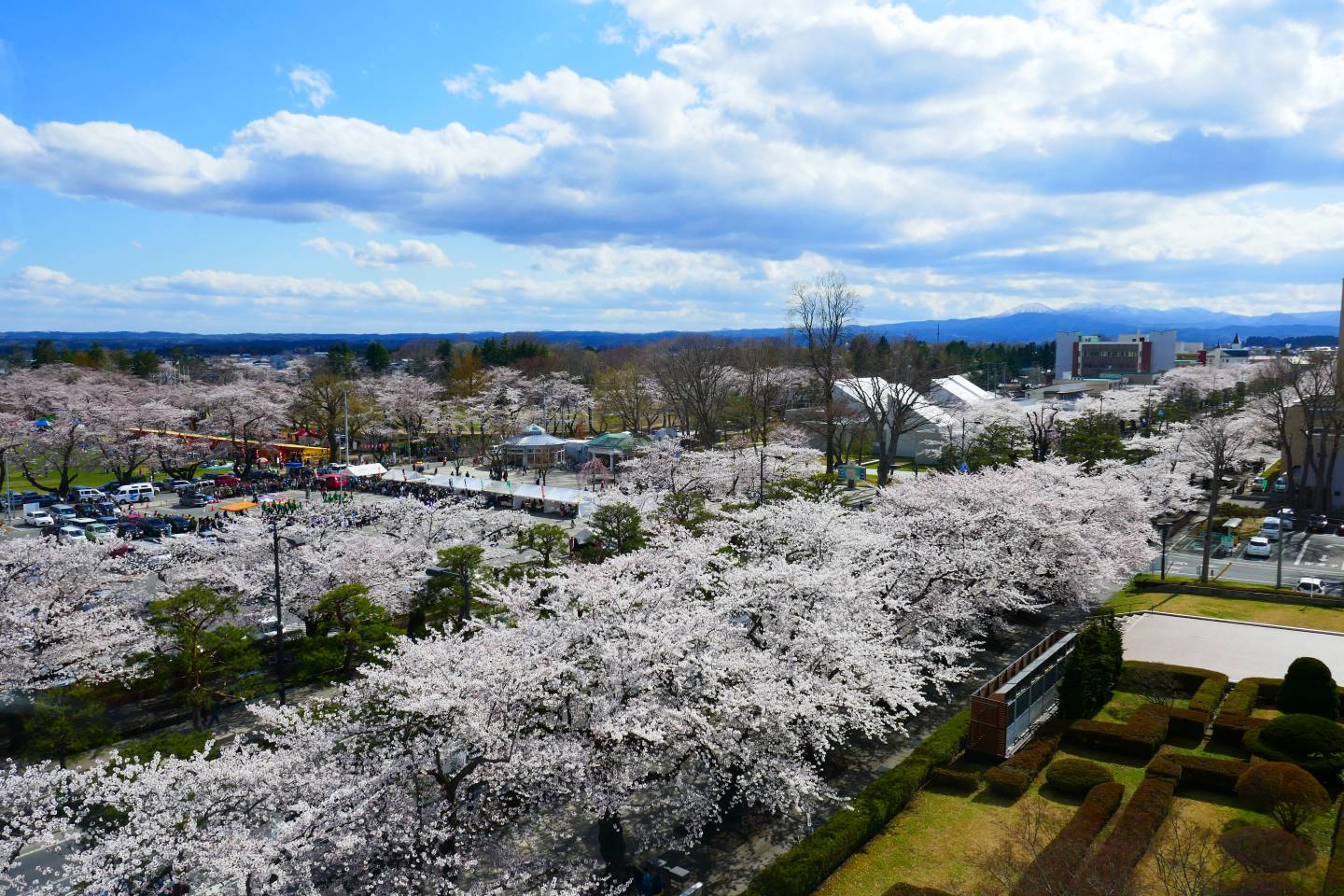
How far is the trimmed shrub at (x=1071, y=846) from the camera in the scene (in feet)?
35.5

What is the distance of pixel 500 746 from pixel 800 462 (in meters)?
32.2

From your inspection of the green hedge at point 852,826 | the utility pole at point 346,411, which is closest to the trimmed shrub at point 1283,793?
the green hedge at point 852,826

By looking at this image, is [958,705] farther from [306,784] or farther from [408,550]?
[408,550]

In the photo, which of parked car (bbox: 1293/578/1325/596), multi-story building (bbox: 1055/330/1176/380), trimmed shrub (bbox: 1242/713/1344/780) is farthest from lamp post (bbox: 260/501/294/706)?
multi-story building (bbox: 1055/330/1176/380)

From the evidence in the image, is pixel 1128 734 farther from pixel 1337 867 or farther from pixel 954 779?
pixel 1337 867

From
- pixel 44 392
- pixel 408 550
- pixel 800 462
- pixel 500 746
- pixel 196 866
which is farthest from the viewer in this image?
pixel 44 392

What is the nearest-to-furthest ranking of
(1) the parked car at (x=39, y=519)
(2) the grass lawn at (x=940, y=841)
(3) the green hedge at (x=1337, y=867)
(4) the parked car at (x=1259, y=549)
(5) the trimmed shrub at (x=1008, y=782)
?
(3) the green hedge at (x=1337, y=867), (2) the grass lawn at (x=940, y=841), (5) the trimmed shrub at (x=1008, y=782), (4) the parked car at (x=1259, y=549), (1) the parked car at (x=39, y=519)

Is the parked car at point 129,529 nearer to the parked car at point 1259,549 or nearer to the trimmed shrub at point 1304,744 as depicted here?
the trimmed shrub at point 1304,744

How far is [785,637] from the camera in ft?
48.6

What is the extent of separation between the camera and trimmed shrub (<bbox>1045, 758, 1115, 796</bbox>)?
14.6 metres

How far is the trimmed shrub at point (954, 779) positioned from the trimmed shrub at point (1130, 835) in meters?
2.46

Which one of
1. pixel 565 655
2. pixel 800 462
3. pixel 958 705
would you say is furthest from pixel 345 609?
pixel 800 462

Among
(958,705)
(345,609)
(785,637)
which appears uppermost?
(785,637)

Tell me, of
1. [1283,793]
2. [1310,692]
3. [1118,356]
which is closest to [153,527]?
[1283,793]
